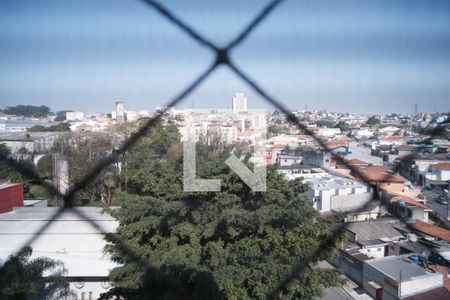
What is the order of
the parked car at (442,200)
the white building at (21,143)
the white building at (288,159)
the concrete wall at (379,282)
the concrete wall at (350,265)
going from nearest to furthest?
the white building at (21,143) → the concrete wall at (379,282) → the parked car at (442,200) → the concrete wall at (350,265) → the white building at (288,159)

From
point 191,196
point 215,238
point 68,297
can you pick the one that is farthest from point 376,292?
point 68,297

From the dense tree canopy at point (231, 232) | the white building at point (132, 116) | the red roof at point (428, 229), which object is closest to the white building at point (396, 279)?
the dense tree canopy at point (231, 232)

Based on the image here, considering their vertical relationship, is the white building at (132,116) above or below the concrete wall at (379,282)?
above

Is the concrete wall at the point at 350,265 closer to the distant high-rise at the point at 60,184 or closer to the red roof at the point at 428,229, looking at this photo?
the red roof at the point at 428,229

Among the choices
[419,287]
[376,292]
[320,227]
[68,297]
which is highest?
[320,227]

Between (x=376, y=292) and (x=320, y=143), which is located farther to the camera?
(x=376, y=292)

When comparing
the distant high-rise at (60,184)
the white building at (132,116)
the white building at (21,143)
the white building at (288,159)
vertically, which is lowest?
the white building at (288,159)

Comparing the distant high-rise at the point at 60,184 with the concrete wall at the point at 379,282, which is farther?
the concrete wall at the point at 379,282

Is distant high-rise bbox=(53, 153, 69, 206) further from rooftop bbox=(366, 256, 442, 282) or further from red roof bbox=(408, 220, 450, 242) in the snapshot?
rooftop bbox=(366, 256, 442, 282)

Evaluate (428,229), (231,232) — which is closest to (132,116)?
(428,229)

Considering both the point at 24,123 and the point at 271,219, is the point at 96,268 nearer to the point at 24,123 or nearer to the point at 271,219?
the point at 271,219

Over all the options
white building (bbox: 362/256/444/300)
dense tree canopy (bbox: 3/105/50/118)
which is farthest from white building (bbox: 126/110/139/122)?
white building (bbox: 362/256/444/300)
